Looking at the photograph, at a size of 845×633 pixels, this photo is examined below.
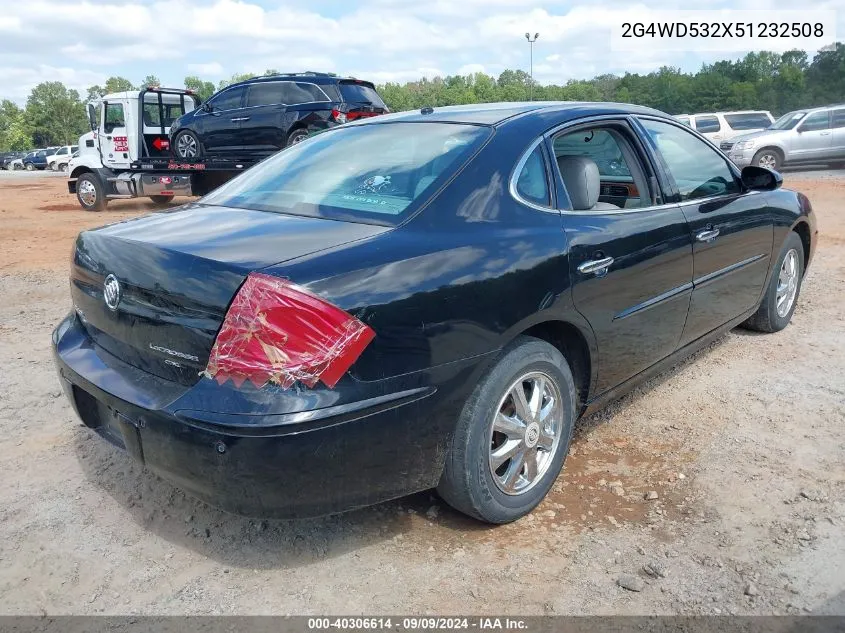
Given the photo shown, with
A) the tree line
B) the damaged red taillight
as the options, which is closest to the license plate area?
the damaged red taillight

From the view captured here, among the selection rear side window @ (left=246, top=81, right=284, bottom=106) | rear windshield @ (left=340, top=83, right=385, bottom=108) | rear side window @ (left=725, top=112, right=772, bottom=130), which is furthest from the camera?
rear side window @ (left=725, top=112, right=772, bottom=130)

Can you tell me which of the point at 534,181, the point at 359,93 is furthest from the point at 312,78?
the point at 534,181

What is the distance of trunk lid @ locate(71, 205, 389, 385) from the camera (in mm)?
2225

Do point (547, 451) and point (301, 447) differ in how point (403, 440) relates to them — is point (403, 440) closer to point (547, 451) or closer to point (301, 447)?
point (301, 447)

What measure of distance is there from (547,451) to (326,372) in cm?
121

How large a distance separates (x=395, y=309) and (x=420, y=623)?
3.31 feet

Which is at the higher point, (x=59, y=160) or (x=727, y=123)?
(x=59, y=160)

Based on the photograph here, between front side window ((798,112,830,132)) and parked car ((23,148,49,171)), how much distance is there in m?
46.6

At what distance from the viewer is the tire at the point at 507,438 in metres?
2.54

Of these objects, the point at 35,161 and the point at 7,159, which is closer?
the point at 35,161

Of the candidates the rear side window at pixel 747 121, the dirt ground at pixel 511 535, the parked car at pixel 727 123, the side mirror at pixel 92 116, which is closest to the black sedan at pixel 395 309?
the dirt ground at pixel 511 535

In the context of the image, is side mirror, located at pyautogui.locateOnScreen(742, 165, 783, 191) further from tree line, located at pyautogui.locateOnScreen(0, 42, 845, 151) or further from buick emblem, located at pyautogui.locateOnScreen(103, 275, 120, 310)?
tree line, located at pyautogui.locateOnScreen(0, 42, 845, 151)

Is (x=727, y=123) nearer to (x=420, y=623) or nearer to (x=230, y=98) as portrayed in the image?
(x=230, y=98)

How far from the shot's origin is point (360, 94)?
45.0 ft
